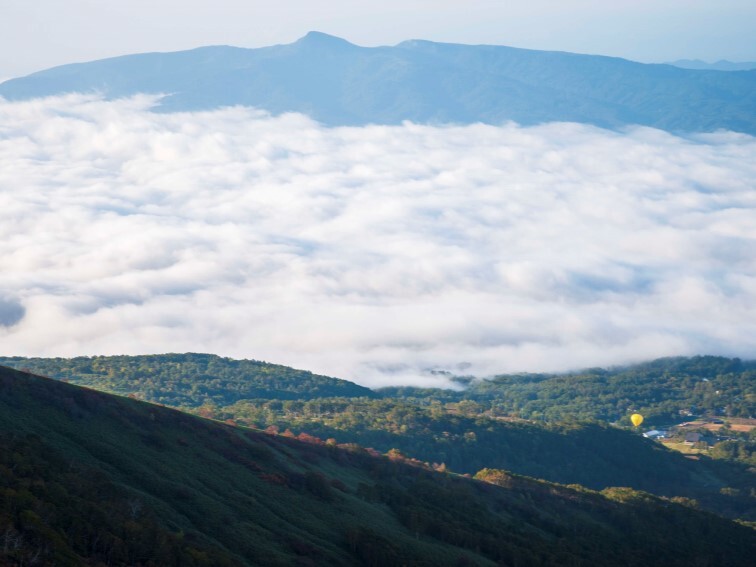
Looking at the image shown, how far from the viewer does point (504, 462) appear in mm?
166750

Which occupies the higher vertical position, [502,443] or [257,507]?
[257,507]

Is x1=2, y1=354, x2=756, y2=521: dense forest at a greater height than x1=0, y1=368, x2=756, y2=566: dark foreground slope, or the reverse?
x1=0, y1=368, x2=756, y2=566: dark foreground slope

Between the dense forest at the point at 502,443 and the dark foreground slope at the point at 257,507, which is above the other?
the dark foreground slope at the point at 257,507

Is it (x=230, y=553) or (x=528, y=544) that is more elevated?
(x=230, y=553)

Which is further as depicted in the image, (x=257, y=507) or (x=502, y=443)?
(x=502, y=443)

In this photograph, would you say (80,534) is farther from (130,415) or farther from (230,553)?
(130,415)

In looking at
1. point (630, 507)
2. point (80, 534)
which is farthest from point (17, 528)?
point (630, 507)

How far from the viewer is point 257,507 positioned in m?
74.6

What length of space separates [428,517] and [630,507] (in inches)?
1498

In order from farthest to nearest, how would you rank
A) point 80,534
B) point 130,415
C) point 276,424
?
point 276,424
point 130,415
point 80,534

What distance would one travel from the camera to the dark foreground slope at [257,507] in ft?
183

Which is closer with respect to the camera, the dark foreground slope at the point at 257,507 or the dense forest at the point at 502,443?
the dark foreground slope at the point at 257,507

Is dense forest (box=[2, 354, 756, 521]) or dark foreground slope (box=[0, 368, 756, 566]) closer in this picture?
dark foreground slope (box=[0, 368, 756, 566])

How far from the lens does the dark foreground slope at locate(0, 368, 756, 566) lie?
2199 inches
